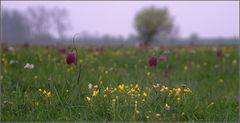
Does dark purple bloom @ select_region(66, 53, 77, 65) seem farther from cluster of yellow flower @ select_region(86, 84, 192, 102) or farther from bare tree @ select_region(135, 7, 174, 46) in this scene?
bare tree @ select_region(135, 7, 174, 46)

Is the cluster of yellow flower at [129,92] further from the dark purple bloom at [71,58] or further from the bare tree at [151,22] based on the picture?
the bare tree at [151,22]

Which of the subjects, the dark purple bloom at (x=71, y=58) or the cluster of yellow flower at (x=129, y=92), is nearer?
the cluster of yellow flower at (x=129, y=92)

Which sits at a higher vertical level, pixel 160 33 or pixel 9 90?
pixel 160 33

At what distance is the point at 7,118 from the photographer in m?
3.37

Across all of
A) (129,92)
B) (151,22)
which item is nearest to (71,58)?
(129,92)

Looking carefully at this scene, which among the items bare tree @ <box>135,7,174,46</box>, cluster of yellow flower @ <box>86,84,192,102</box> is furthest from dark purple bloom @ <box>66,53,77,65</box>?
bare tree @ <box>135,7,174,46</box>

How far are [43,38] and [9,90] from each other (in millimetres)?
22725

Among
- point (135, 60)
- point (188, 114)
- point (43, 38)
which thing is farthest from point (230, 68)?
point (43, 38)

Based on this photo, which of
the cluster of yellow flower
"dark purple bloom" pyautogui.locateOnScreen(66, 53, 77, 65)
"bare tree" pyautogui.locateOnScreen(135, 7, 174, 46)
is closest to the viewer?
the cluster of yellow flower

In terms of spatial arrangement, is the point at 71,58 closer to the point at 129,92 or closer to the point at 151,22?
the point at 129,92

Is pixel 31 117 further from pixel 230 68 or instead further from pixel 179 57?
pixel 179 57

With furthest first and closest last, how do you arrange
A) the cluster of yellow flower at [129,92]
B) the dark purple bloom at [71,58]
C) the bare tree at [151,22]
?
the bare tree at [151,22]
the dark purple bloom at [71,58]
the cluster of yellow flower at [129,92]

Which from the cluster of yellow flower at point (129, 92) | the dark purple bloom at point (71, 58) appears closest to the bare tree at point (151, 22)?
the dark purple bloom at point (71, 58)

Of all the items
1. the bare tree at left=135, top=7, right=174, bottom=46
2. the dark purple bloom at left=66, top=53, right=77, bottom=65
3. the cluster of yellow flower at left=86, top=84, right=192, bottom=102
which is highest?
the bare tree at left=135, top=7, right=174, bottom=46
